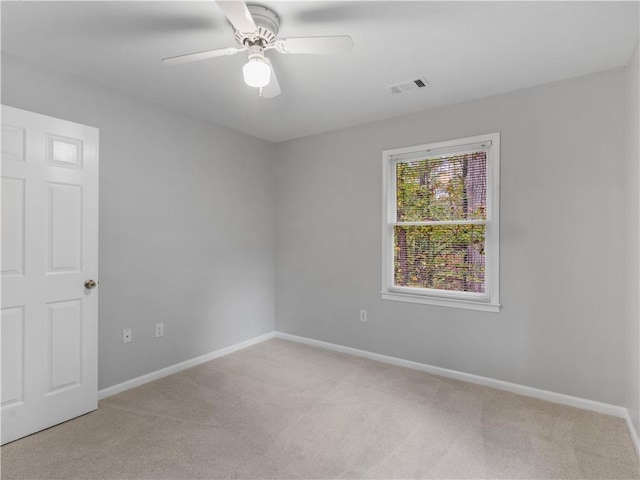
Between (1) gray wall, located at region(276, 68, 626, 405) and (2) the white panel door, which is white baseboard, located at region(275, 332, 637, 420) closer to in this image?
(1) gray wall, located at region(276, 68, 626, 405)

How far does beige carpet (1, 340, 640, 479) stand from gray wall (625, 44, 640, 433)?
1.11 ft

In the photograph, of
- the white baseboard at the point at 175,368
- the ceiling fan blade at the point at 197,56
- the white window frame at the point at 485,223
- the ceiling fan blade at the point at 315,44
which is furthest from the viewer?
the white window frame at the point at 485,223

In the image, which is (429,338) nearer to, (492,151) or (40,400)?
(492,151)

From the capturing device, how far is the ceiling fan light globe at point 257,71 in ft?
6.08

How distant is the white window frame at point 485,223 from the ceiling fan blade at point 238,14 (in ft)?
7.09

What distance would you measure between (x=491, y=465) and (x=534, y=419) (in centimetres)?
74

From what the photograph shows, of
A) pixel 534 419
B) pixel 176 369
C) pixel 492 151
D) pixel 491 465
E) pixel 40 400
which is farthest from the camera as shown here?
pixel 176 369

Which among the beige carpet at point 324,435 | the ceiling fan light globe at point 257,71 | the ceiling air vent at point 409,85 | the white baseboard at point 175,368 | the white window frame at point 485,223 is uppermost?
the ceiling air vent at point 409,85

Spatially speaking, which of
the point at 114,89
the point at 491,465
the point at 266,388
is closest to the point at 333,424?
the point at 266,388

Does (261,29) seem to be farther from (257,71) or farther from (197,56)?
(197,56)

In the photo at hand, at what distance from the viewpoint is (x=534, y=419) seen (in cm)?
251

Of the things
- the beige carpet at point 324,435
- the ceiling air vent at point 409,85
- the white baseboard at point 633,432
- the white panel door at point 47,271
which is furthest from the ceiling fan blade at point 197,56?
the white baseboard at point 633,432

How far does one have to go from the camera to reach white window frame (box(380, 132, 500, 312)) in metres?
3.04

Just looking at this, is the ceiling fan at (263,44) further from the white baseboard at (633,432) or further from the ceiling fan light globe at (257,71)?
the white baseboard at (633,432)
